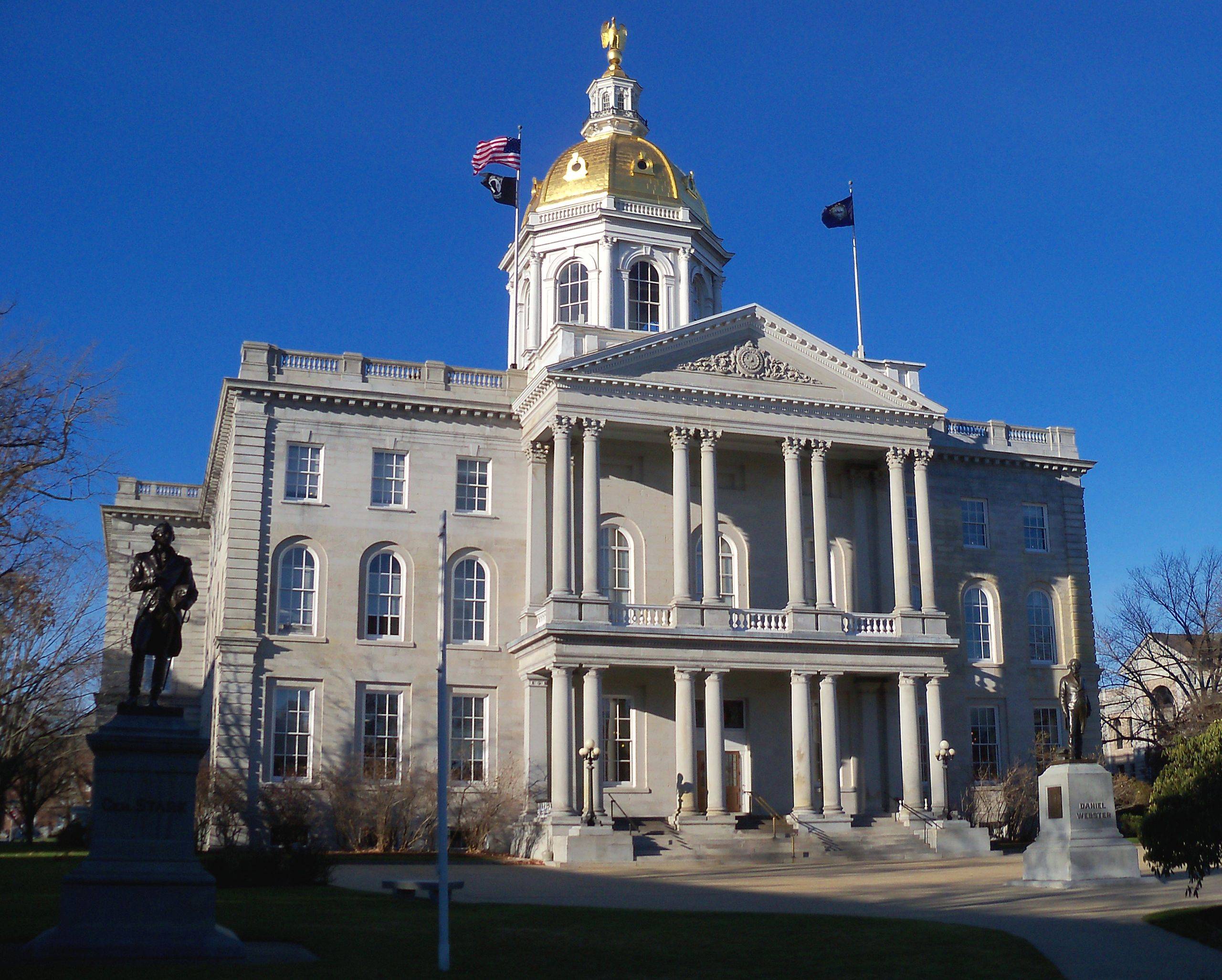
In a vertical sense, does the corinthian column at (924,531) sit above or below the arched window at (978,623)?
above

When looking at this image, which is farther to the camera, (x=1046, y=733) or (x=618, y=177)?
(x=618, y=177)

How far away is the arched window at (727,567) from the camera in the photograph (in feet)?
141

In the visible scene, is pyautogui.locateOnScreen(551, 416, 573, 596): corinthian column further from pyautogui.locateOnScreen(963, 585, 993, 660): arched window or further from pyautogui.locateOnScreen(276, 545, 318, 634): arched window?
pyautogui.locateOnScreen(963, 585, 993, 660): arched window

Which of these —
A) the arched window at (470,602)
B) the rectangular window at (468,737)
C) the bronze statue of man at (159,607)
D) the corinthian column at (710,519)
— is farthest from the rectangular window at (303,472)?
the bronze statue of man at (159,607)

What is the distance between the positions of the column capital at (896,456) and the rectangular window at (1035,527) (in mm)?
9106

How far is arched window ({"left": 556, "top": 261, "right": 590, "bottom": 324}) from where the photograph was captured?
48.3 m

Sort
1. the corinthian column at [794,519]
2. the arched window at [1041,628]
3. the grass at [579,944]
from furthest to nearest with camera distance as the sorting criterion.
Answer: the arched window at [1041,628] → the corinthian column at [794,519] → the grass at [579,944]

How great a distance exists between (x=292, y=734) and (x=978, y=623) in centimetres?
2384

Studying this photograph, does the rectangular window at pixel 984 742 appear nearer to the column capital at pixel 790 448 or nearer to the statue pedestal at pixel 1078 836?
the column capital at pixel 790 448

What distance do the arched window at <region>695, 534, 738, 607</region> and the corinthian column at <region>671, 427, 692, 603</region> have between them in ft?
9.28

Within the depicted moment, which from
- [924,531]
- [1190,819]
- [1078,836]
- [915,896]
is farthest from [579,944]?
[924,531]

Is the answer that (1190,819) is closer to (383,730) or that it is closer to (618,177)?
(383,730)

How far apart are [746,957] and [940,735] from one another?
26.8 m

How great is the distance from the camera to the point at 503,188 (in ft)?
152
